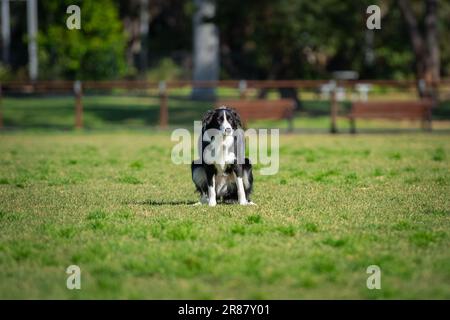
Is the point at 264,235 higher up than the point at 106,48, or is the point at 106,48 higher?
the point at 106,48

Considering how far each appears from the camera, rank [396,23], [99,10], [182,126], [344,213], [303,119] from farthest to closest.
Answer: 1. [396,23]
2. [99,10]
3. [303,119]
4. [182,126]
5. [344,213]

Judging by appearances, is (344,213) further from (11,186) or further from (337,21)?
(337,21)

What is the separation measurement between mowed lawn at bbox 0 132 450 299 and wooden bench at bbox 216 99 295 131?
1239 centimetres

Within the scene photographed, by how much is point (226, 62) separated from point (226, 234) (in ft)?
154

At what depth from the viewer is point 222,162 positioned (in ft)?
36.8

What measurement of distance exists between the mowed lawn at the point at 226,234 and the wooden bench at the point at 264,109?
12.4 m

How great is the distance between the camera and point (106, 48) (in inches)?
1850

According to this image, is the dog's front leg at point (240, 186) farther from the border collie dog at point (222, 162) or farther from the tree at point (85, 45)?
the tree at point (85, 45)

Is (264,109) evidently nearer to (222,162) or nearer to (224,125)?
(222,162)

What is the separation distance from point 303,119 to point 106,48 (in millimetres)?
14674

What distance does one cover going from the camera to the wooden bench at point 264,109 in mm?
A: 29375

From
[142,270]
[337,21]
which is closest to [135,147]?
[142,270]
